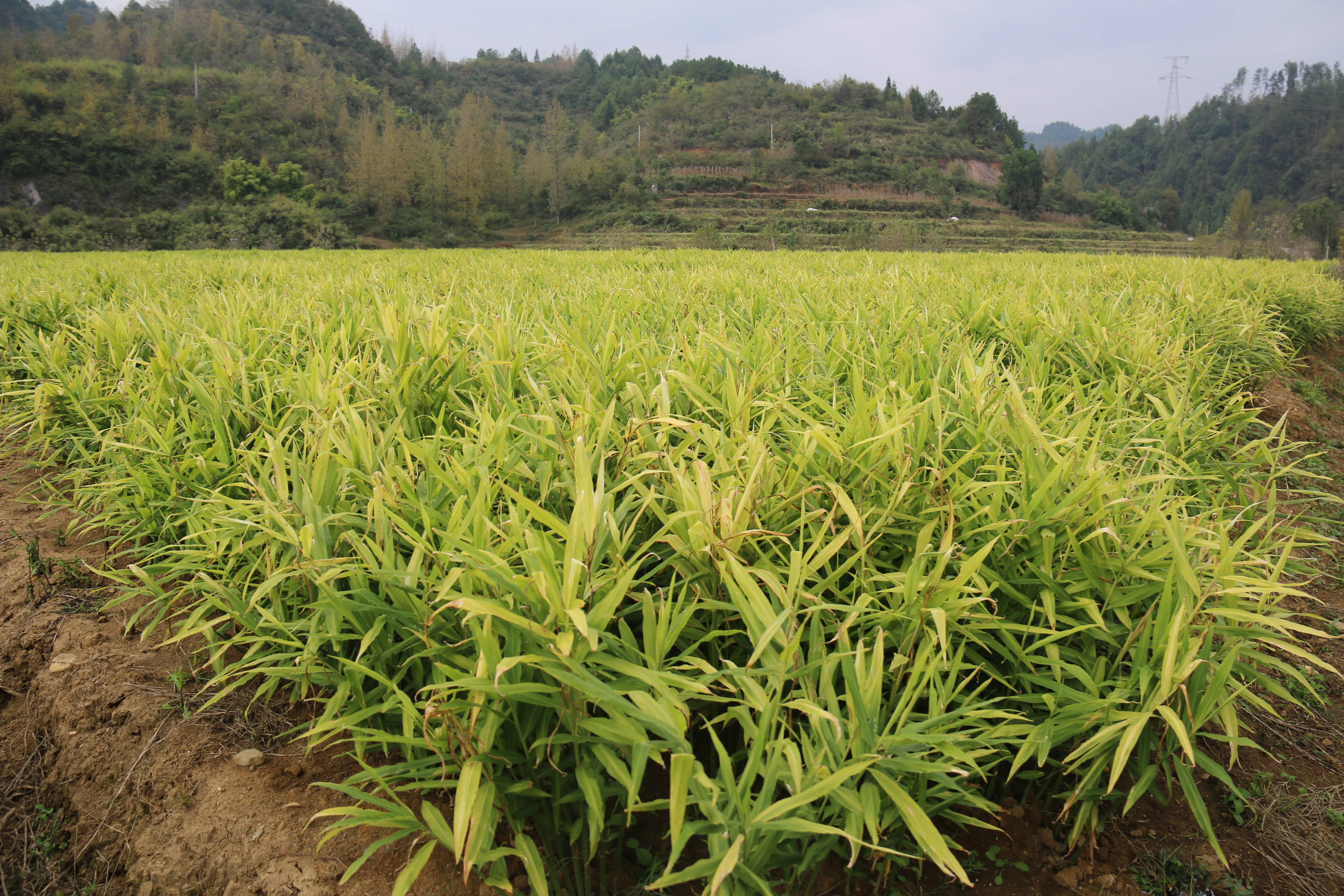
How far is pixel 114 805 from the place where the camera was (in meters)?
1.19

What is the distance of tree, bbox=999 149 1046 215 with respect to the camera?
4350 cm

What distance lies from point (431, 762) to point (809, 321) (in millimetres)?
1841

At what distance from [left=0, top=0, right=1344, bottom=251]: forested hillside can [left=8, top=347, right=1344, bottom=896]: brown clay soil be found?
29.8 m

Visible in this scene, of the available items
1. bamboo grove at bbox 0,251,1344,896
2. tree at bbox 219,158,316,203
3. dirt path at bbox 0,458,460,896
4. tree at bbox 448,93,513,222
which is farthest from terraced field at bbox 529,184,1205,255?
dirt path at bbox 0,458,460,896

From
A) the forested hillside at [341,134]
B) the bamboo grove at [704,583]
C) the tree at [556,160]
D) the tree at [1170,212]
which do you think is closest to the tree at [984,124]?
the forested hillside at [341,134]

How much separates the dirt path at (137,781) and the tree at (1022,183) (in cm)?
5136

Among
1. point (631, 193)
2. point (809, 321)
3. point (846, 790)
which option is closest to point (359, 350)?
point (809, 321)

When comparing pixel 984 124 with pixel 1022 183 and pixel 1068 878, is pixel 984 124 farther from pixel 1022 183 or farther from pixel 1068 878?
pixel 1068 878

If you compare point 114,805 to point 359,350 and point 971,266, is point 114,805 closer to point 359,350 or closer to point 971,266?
point 359,350

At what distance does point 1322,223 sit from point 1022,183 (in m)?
15.2

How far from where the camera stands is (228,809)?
109 centimetres

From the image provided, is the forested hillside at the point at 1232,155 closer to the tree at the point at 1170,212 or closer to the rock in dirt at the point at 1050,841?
the tree at the point at 1170,212

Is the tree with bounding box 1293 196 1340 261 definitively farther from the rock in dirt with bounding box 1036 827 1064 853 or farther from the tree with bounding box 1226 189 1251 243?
the rock in dirt with bounding box 1036 827 1064 853

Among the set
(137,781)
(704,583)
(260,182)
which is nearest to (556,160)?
(260,182)
